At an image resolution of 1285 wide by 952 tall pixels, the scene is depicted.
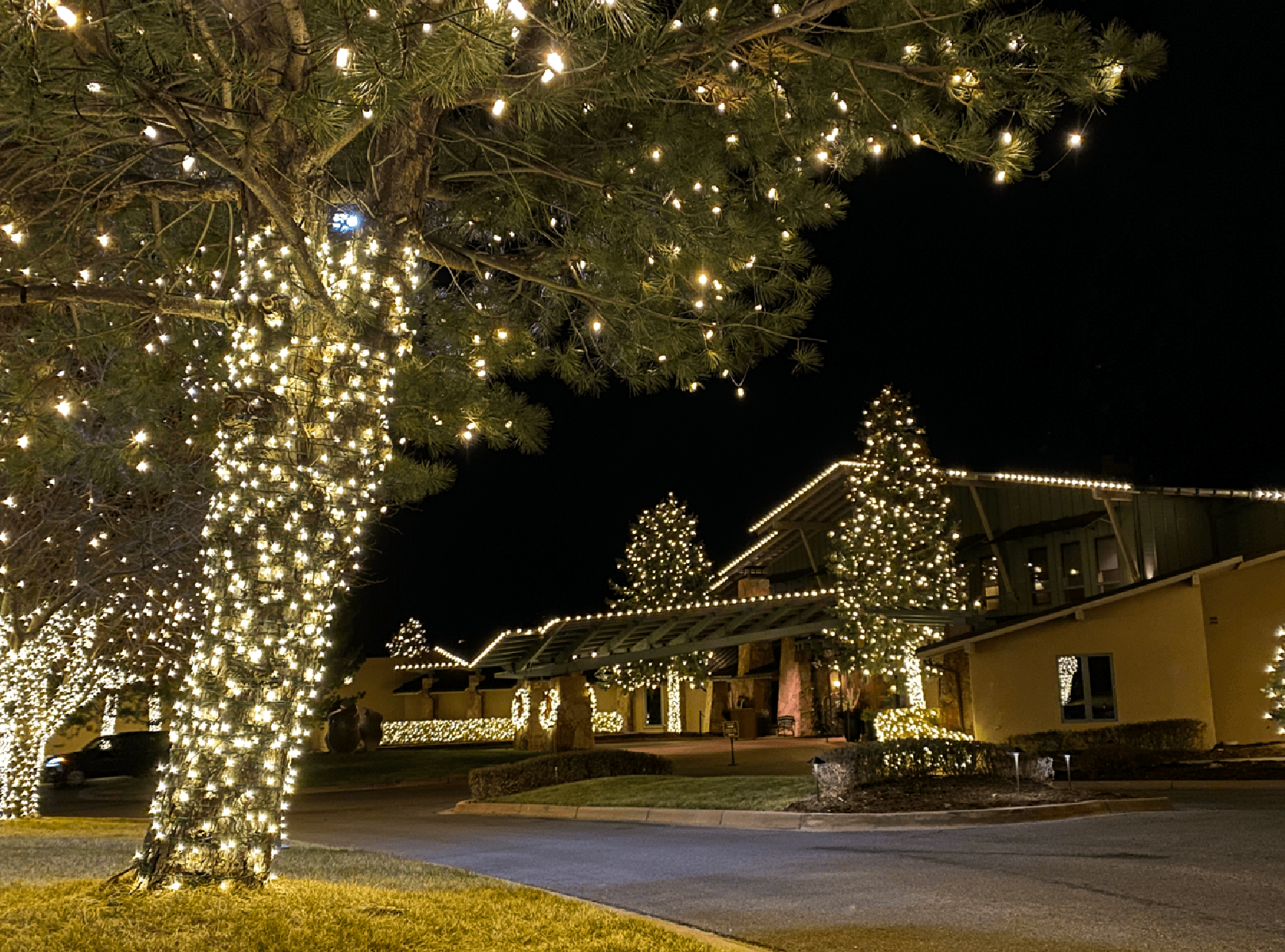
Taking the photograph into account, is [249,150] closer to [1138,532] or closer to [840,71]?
[840,71]

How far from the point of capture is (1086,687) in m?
24.1

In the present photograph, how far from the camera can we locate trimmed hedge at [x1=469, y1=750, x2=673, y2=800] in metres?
20.8

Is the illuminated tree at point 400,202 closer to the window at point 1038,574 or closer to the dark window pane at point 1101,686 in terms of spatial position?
the dark window pane at point 1101,686

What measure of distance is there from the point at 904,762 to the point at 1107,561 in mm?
15202

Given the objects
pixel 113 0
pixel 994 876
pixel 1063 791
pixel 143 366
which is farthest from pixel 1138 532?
pixel 113 0

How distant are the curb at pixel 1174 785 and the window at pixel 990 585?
44.5ft

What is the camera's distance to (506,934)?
6.59 meters

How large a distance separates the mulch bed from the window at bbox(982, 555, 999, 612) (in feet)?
56.0

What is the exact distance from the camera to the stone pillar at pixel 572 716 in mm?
29641

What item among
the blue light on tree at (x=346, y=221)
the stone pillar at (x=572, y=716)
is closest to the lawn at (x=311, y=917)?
the blue light on tree at (x=346, y=221)

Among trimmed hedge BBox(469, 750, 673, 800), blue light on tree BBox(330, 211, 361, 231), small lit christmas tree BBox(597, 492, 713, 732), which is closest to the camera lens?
blue light on tree BBox(330, 211, 361, 231)

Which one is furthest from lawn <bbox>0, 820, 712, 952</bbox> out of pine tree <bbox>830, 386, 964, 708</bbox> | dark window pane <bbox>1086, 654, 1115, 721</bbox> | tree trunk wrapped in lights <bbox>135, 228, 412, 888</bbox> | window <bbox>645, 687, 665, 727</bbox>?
window <bbox>645, 687, 665, 727</bbox>

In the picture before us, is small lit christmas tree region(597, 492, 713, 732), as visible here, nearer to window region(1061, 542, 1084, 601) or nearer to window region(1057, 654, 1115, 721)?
window region(1061, 542, 1084, 601)

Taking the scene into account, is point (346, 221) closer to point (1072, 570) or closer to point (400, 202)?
point (400, 202)
